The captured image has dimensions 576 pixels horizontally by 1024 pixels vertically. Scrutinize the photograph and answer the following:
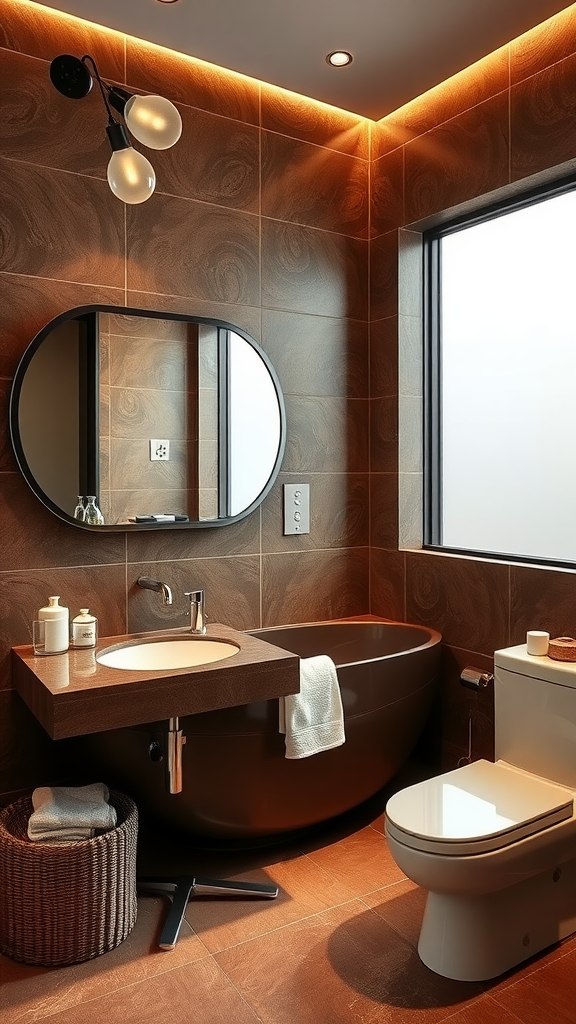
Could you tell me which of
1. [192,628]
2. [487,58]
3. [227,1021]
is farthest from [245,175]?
[227,1021]

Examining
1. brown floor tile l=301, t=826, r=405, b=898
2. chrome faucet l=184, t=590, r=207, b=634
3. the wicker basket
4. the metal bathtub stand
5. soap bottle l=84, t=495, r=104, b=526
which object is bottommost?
brown floor tile l=301, t=826, r=405, b=898

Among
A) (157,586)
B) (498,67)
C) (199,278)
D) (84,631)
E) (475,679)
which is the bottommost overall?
(475,679)

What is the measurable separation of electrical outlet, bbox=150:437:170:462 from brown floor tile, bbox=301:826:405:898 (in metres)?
1.43

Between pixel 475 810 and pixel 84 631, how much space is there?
1.24 m

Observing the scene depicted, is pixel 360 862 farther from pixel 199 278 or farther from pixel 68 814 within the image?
pixel 199 278

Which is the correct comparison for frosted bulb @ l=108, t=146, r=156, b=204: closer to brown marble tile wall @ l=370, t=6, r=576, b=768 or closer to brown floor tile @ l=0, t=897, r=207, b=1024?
brown marble tile wall @ l=370, t=6, r=576, b=768

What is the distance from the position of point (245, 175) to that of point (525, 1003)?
9.11 feet

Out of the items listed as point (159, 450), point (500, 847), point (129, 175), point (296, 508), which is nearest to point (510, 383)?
point (296, 508)

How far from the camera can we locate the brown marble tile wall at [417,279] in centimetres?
252

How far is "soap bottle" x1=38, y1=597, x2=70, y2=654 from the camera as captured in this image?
227 cm

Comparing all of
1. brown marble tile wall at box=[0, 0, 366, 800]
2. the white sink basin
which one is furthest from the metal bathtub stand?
the white sink basin

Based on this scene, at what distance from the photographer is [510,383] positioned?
2.89m

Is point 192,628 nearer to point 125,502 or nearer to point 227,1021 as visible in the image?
point 125,502

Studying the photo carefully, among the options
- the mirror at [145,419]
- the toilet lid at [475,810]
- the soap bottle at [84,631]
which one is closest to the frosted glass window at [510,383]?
the mirror at [145,419]
